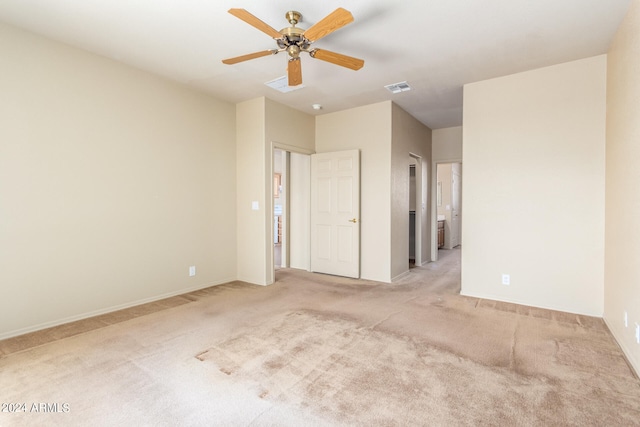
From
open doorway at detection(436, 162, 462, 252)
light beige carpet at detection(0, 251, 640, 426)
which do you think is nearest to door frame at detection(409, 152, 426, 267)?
open doorway at detection(436, 162, 462, 252)

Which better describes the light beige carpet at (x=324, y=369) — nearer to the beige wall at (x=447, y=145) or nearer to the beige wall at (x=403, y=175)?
the beige wall at (x=403, y=175)

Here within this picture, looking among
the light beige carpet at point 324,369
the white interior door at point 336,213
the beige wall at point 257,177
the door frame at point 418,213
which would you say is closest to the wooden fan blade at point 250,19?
the beige wall at point 257,177

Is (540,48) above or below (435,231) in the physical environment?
above

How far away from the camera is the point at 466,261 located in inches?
160

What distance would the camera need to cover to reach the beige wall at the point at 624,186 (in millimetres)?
2281

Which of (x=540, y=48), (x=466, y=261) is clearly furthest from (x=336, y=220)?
(x=540, y=48)

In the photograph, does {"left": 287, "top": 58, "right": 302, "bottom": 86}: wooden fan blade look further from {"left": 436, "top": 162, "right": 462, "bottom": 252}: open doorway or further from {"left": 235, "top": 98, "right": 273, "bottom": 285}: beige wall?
{"left": 436, "top": 162, "right": 462, "bottom": 252}: open doorway

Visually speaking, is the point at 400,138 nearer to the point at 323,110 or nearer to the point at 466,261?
the point at 323,110

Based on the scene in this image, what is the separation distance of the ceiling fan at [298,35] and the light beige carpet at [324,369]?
7.87ft

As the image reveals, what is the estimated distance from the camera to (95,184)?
3303 millimetres

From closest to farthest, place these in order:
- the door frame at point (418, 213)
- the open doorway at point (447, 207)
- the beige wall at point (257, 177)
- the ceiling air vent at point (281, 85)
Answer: the ceiling air vent at point (281, 85) < the beige wall at point (257, 177) < the door frame at point (418, 213) < the open doorway at point (447, 207)

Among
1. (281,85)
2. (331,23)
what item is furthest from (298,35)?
(281,85)

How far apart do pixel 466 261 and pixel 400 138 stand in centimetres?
216

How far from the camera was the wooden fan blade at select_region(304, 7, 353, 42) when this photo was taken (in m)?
2.06
